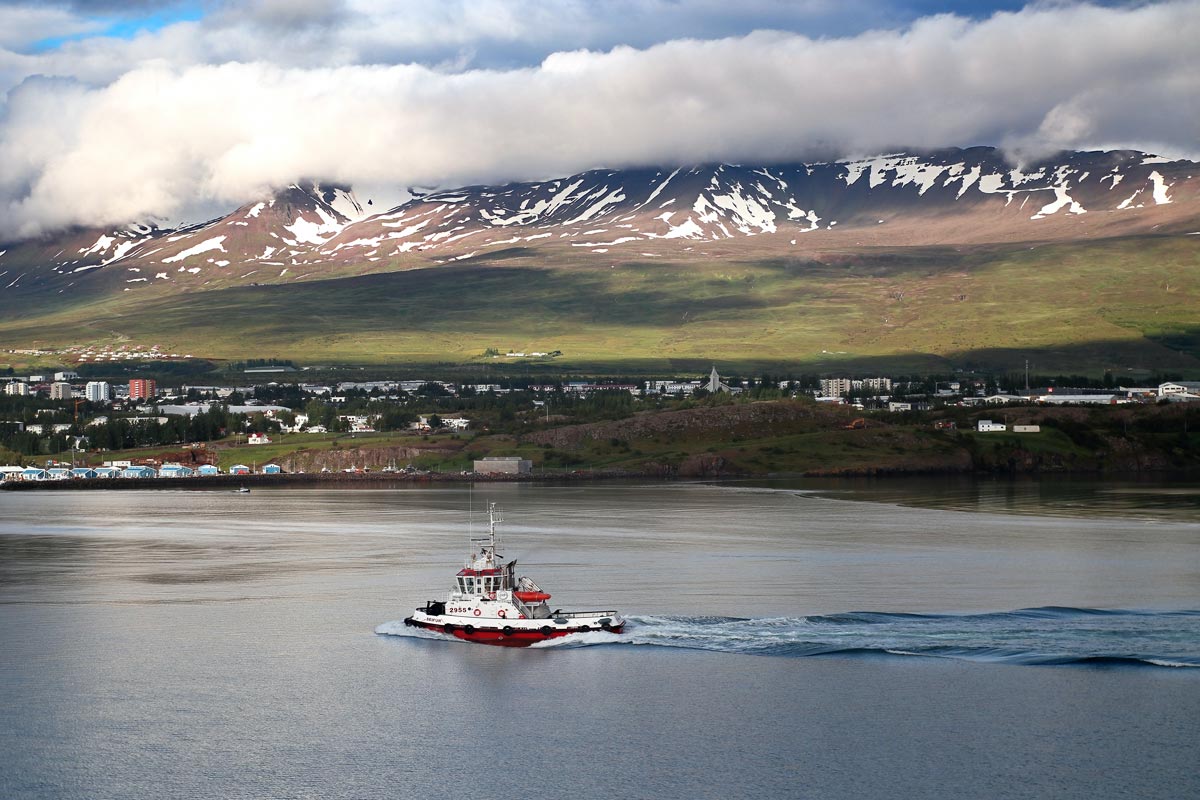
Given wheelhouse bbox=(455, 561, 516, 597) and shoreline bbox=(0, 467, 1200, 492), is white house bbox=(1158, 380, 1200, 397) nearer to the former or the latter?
shoreline bbox=(0, 467, 1200, 492)

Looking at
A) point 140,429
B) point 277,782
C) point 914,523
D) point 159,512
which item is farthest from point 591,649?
point 140,429

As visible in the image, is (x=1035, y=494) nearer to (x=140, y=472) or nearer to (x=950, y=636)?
(x=950, y=636)

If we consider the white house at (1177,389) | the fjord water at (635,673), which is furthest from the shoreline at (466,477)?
the fjord water at (635,673)

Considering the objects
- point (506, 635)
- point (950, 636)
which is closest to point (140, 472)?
point (506, 635)

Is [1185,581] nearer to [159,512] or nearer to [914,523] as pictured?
[914,523]

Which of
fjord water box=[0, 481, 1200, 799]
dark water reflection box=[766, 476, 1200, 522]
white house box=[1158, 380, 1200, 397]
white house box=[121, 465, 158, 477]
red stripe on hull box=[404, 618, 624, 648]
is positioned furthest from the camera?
white house box=[1158, 380, 1200, 397]

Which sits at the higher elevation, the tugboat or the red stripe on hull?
the tugboat

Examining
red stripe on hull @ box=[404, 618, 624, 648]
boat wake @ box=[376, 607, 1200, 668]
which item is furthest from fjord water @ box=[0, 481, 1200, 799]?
red stripe on hull @ box=[404, 618, 624, 648]
